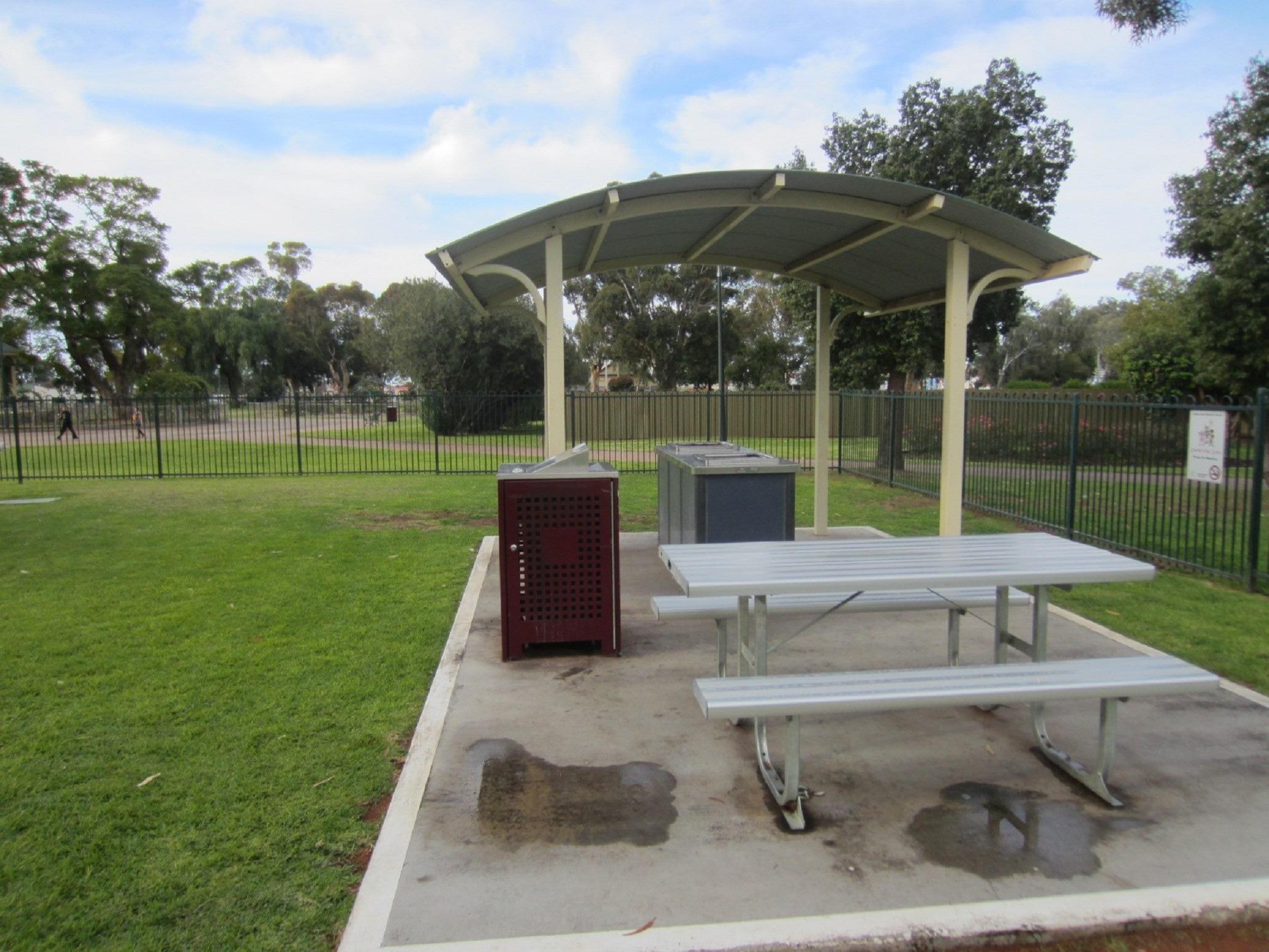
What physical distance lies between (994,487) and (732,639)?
7.62 metres

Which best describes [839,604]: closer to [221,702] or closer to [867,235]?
[221,702]

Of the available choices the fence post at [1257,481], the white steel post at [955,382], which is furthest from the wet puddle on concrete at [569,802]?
the fence post at [1257,481]

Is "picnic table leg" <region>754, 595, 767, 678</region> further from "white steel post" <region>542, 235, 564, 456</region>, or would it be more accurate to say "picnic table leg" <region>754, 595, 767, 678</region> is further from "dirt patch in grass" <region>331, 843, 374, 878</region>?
"white steel post" <region>542, 235, 564, 456</region>

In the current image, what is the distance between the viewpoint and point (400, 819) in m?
3.41

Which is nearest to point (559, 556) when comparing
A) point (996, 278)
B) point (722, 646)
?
point (722, 646)

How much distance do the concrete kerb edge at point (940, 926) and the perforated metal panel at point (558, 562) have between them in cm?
280

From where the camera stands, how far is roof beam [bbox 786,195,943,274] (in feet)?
20.5

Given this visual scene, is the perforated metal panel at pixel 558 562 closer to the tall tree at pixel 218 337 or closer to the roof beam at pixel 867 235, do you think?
the roof beam at pixel 867 235

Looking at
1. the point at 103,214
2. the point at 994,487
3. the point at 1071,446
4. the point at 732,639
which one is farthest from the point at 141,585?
the point at 103,214

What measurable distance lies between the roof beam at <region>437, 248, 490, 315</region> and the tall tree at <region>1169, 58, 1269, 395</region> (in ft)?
52.5

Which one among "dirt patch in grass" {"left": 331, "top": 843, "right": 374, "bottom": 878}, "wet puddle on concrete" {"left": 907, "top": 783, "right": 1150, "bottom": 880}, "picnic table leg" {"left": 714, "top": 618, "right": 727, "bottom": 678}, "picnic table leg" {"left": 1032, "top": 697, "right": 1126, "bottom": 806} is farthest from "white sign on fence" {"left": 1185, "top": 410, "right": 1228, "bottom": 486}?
"dirt patch in grass" {"left": 331, "top": 843, "right": 374, "bottom": 878}

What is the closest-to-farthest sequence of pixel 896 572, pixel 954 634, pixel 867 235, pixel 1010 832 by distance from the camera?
pixel 1010 832 < pixel 896 572 < pixel 954 634 < pixel 867 235

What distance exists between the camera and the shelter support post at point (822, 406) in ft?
29.7

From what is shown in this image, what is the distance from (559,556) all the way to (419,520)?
22.4 ft
